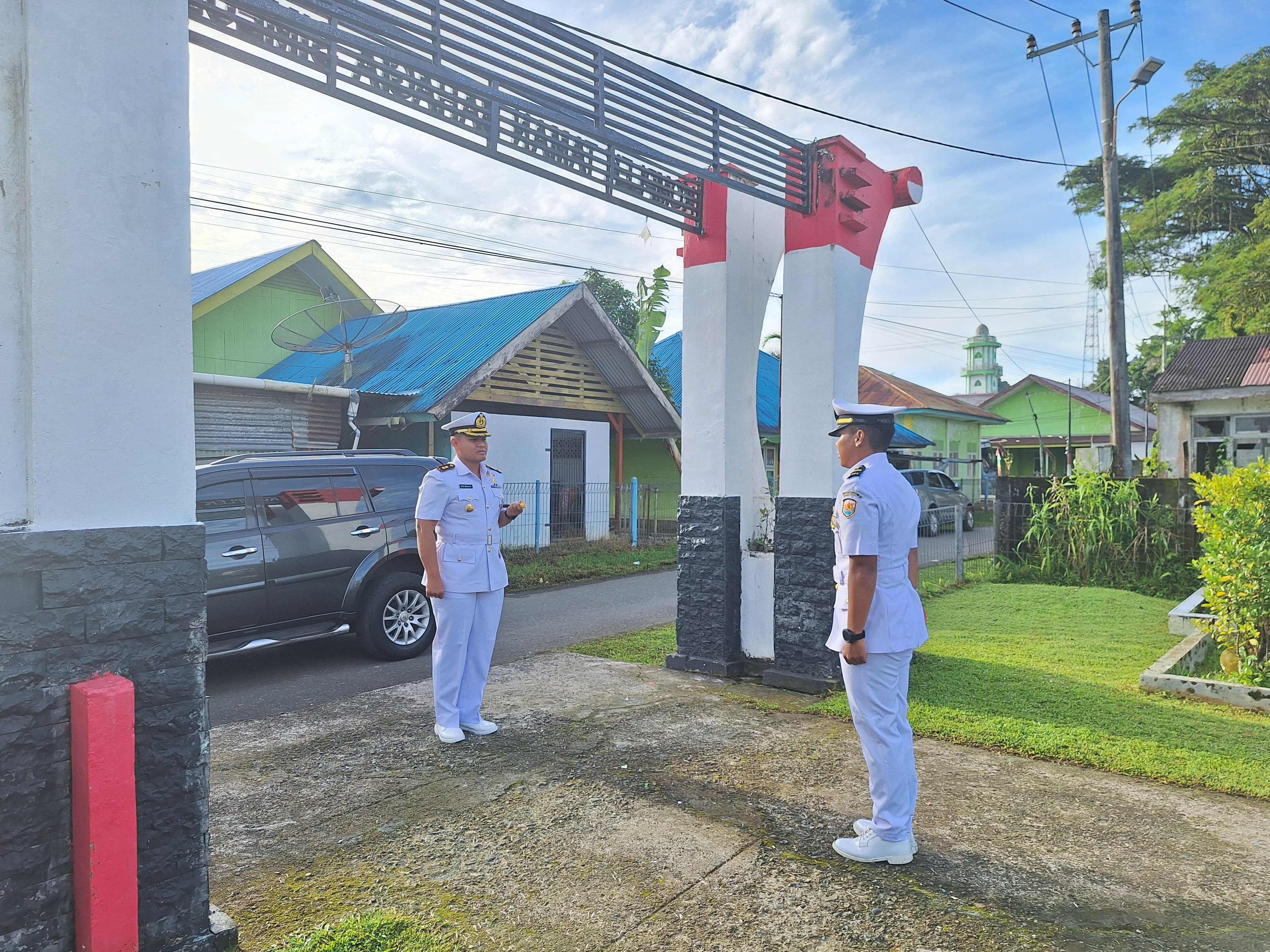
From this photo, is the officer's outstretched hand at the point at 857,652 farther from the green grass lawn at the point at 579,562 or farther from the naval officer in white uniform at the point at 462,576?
the green grass lawn at the point at 579,562

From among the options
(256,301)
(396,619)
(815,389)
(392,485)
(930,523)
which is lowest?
(396,619)

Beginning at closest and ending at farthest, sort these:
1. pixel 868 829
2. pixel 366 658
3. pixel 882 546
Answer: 1. pixel 868 829
2. pixel 882 546
3. pixel 366 658

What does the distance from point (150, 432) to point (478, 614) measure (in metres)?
2.75

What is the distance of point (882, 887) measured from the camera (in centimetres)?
325

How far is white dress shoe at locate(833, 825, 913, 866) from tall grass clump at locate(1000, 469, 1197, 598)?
28.8ft

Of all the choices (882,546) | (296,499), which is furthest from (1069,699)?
(296,499)

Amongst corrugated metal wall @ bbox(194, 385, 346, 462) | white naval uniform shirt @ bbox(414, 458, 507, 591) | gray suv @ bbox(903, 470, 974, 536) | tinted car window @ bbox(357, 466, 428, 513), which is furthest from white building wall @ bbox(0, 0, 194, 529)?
gray suv @ bbox(903, 470, 974, 536)

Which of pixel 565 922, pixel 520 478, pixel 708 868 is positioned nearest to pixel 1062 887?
pixel 708 868

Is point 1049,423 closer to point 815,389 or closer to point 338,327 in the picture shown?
point 338,327

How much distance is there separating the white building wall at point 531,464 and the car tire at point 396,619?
6096mm

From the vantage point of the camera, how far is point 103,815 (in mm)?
2436

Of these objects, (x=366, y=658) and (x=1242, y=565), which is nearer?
(x=1242, y=565)

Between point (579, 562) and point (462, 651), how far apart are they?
8798 mm

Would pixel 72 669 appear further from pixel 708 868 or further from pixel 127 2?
pixel 708 868
